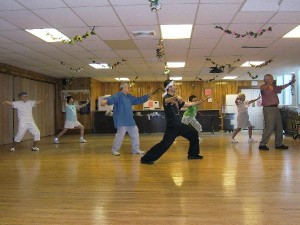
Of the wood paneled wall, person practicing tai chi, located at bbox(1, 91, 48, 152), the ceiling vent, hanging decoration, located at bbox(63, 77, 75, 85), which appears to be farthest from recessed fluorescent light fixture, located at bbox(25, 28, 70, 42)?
the wood paneled wall

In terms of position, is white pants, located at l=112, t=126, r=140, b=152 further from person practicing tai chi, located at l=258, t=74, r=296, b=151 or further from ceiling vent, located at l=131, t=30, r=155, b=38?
person practicing tai chi, located at l=258, t=74, r=296, b=151

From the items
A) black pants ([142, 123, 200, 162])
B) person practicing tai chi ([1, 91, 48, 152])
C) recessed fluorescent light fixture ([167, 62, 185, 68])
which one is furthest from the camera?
recessed fluorescent light fixture ([167, 62, 185, 68])

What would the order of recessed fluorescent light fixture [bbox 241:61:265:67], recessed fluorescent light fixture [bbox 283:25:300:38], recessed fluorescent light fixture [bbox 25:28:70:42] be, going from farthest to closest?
recessed fluorescent light fixture [bbox 241:61:265:67] → recessed fluorescent light fixture [bbox 283:25:300:38] → recessed fluorescent light fixture [bbox 25:28:70:42]

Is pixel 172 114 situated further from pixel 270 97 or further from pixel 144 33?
pixel 270 97

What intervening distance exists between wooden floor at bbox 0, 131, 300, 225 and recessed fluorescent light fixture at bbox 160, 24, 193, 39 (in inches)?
93.9

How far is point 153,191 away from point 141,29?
3.48m

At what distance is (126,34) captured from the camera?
20.7 feet

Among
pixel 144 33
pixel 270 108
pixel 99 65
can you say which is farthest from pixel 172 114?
pixel 99 65

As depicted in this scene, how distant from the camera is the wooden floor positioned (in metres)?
2.59

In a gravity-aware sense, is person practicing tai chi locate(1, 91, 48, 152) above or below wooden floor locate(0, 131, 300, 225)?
above

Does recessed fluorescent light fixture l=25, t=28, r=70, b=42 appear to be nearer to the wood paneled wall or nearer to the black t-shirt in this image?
the black t-shirt

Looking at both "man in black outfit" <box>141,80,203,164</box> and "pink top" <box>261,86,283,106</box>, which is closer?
"man in black outfit" <box>141,80,203,164</box>

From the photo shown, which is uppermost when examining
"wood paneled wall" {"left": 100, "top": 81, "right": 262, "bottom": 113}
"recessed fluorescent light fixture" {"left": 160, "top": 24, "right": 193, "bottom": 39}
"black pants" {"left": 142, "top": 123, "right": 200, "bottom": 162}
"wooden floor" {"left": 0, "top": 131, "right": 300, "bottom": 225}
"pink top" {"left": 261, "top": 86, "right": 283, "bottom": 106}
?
"recessed fluorescent light fixture" {"left": 160, "top": 24, "right": 193, "bottom": 39}

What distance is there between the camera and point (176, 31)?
6.12m
